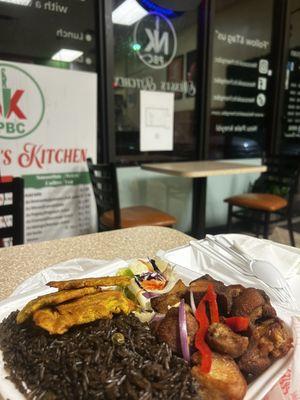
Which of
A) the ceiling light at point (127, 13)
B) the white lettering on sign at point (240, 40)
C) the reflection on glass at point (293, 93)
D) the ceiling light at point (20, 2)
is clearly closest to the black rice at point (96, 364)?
the ceiling light at point (20, 2)

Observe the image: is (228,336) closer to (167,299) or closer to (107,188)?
(167,299)

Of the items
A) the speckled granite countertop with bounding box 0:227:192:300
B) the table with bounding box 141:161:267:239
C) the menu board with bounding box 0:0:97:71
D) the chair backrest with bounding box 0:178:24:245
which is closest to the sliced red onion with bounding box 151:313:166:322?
the speckled granite countertop with bounding box 0:227:192:300

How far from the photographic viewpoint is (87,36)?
2541 millimetres

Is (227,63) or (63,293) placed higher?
(227,63)

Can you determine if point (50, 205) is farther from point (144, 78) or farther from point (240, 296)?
point (240, 296)

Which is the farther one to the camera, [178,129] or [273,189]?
[273,189]

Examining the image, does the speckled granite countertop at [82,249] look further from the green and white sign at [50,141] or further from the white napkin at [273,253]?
the green and white sign at [50,141]

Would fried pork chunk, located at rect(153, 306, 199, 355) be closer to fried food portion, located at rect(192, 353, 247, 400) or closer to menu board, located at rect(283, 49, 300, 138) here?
fried food portion, located at rect(192, 353, 247, 400)

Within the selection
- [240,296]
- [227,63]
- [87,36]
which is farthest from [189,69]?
[240,296]

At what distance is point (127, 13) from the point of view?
2.63 metres

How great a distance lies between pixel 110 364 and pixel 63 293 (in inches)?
5.7

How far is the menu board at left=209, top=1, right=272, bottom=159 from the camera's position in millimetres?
3254

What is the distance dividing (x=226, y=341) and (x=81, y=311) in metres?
0.20

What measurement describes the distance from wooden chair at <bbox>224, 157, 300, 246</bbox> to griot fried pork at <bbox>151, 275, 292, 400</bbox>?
233 centimetres
